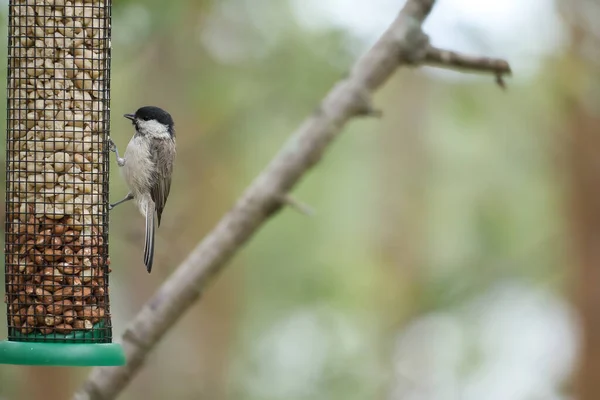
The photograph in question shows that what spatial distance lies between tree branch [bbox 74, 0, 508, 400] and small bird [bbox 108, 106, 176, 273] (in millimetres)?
652

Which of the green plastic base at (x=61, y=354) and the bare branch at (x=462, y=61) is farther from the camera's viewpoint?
the bare branch at (x=462, y=61)

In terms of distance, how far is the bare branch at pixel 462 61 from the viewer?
14.5 feet

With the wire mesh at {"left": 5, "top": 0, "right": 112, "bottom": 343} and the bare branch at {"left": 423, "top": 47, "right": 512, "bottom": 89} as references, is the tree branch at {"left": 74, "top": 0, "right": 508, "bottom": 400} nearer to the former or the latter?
the bare branch at {"left": 423, "top": 47, "right": 512, "bottom": 89}

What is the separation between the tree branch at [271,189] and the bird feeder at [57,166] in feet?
0.90

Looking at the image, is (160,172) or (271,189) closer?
(271,189)

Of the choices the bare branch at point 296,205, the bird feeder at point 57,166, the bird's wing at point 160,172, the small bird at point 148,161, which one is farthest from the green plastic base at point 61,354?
the bird's wing at point 160,172

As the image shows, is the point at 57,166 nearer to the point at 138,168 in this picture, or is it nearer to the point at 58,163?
the point at 58,163

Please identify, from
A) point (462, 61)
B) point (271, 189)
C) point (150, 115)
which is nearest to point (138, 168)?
point (150, 115)

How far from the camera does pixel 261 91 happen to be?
9.00 meters

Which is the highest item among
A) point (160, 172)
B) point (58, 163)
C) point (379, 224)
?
point (58, 163)

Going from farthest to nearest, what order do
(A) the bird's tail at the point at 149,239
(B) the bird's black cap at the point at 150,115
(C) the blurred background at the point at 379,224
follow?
(C) the blurred background at the point at 379,224
(B) the bird's black cap at the point at 150,115
(A) the bird's tail at the point at 149,239

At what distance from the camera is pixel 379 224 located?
62.6 ft

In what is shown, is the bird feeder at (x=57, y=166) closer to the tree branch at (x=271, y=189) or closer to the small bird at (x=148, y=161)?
the tree branch at (x=271, y=189)

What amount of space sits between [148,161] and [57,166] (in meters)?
0.89
